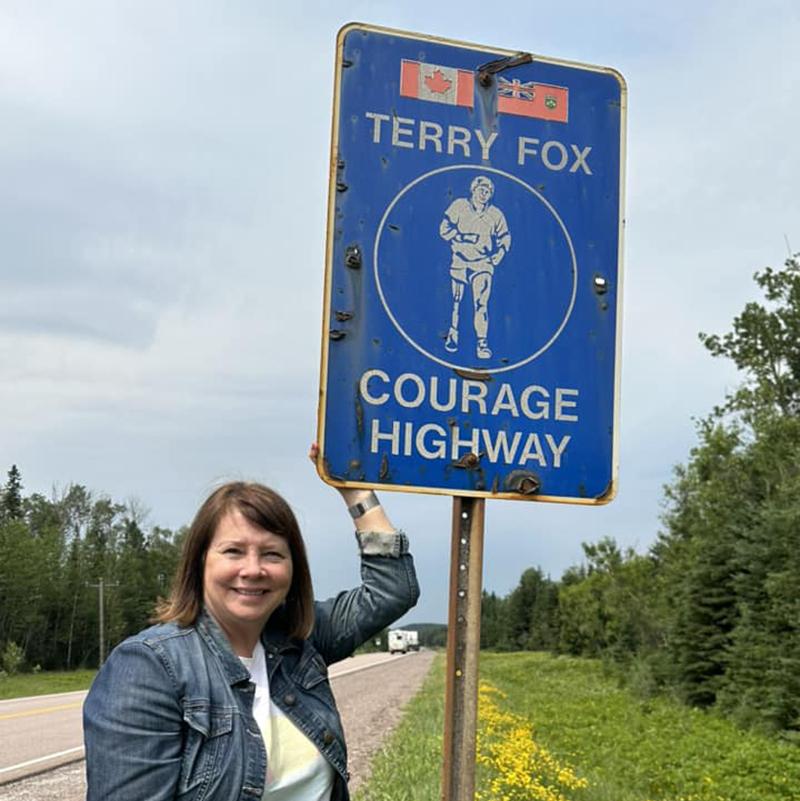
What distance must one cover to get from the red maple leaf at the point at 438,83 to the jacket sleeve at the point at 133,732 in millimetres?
1509

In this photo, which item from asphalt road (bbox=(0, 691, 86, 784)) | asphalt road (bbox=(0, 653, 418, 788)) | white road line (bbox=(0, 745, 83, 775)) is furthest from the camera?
asphalt road (bbox=(0, 691, 86, 784))

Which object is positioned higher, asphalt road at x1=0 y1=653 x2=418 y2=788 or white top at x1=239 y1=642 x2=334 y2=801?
white top at x1=239 y1=642 x2=334 y2=801

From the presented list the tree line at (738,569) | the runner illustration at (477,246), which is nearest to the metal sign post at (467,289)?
the runner illustration at (477,246)

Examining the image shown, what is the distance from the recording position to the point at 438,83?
8.45ft

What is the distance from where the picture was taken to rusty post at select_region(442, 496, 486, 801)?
2330mm

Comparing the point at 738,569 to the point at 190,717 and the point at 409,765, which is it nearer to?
the point at 409,765

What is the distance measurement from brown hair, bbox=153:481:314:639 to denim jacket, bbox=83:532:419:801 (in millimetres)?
47

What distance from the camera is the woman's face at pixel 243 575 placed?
1.96 m

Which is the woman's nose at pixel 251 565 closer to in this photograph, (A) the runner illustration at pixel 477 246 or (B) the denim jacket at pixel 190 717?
(B) the denim jacket at pixel 190 717

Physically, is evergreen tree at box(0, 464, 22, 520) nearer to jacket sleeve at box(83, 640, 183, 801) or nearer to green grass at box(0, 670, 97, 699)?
green grass at box(0, 670, 97, 699)

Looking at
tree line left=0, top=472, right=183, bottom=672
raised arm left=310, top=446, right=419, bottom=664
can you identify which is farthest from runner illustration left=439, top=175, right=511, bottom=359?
tree line left=0, top=472, right=183, bottom=672

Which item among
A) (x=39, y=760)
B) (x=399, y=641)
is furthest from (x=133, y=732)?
(x=399, y=641)

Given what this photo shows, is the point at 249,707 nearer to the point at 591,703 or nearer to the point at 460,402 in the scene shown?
the point at 460,402

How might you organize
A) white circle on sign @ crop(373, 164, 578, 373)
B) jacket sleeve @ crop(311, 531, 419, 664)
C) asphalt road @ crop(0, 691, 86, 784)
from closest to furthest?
jacket sleeve @ crop(311, 531, 419, 664), white circle on sign @ crop(373, 164, 578, 373), asphalt road @ crop(0, 691, 86, 784)
